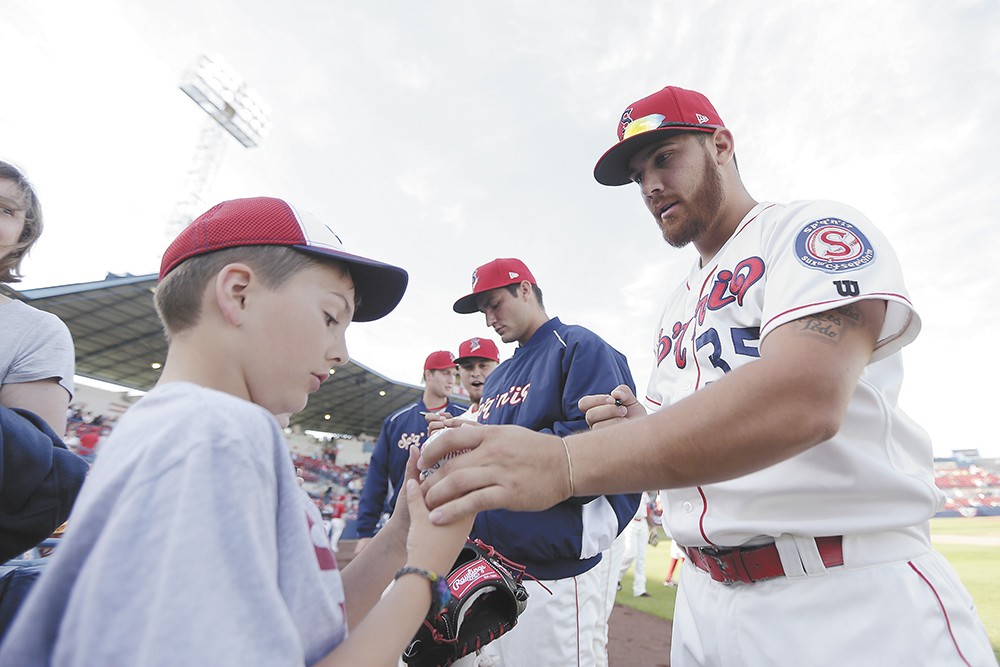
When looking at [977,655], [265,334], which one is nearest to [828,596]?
[977,655]

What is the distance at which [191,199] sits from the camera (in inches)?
1050

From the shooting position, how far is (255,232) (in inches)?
46.0

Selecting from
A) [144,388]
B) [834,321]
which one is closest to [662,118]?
[834,321]

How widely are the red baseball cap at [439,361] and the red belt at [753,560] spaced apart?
4.14 meters

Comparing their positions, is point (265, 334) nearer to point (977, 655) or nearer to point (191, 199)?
point (977, 655)

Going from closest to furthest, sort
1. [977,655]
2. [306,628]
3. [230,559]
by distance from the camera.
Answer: [230,559] < [306,628] < [977,655]

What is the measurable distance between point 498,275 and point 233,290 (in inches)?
93.5

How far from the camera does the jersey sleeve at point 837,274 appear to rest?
3.76 ft

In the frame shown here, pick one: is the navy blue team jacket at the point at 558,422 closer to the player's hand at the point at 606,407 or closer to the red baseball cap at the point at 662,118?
the player's hand at the point at 606,407

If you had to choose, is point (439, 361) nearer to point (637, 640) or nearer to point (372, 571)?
point (372, 571)

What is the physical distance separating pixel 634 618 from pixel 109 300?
16.8 meters

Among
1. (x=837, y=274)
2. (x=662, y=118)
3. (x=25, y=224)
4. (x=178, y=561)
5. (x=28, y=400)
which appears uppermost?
(x=662, y=118)

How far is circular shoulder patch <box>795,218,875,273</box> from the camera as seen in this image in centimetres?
120

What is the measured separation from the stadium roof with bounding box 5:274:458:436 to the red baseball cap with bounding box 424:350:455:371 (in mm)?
6402
